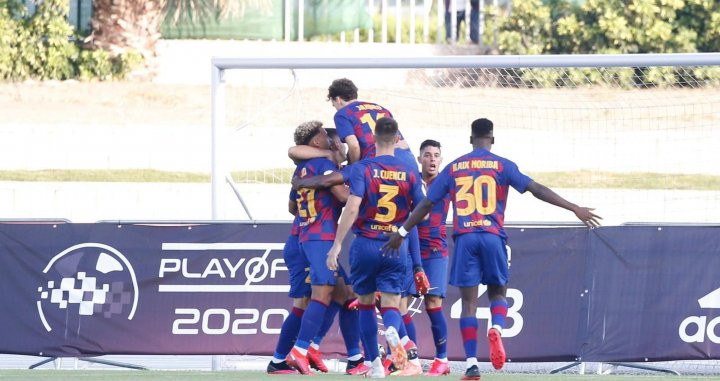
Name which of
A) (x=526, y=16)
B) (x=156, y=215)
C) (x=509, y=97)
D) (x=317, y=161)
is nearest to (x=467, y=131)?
(x=509, y=97)

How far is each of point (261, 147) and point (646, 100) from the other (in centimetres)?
597

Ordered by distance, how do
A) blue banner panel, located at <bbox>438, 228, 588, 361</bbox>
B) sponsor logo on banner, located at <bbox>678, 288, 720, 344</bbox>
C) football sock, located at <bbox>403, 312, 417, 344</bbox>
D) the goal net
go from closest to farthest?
football sock, located at <bbox>403, 312, 417, 344</bbox>
sponsor logo on banner, located at <bbox>678, 288, 720, 344</bbox>
blue banner panel, located at <bbox>438, 228, 588, 361</bbox>
the goal net

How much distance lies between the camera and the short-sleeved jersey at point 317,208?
10.9 m

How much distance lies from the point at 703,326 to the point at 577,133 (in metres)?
6.67

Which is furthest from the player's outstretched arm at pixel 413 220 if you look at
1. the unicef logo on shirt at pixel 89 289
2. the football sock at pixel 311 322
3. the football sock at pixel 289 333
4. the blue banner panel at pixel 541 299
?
Result: the unicef logo on shirt at pixel 89 289

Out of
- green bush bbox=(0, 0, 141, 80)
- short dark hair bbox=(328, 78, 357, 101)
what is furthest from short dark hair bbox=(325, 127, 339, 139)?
green bush bbox=(0, 0, 141, 80)

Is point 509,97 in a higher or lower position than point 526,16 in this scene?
lower

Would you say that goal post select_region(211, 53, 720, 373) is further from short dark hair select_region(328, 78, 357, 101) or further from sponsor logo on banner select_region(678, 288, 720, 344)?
short dark hair select_region(328, 78, 357, 101)

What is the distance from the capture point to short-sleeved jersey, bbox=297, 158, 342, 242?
35.7ft

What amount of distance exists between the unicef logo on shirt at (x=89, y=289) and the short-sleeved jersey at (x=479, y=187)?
389 cm

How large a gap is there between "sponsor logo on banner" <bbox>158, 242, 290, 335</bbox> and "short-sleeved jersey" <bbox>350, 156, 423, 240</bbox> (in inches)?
103

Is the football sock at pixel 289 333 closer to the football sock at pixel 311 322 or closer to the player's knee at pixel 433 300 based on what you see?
the football sock at pixel 311 322

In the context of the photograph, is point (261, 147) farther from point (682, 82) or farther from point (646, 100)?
point (682, 82)

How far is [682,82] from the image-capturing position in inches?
595
